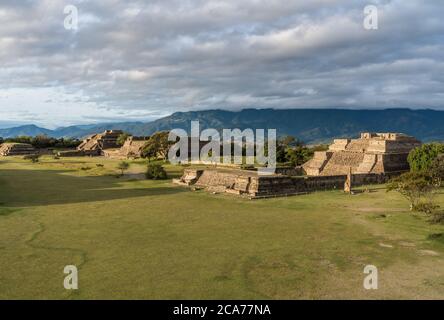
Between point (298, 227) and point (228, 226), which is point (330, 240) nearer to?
point (298, 227)

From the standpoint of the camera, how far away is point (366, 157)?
136ft

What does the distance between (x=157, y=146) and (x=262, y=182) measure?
29804 millimetres

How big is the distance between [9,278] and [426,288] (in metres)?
11.9

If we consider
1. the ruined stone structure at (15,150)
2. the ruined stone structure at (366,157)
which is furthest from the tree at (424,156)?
the ruined stone structure at (15,150)

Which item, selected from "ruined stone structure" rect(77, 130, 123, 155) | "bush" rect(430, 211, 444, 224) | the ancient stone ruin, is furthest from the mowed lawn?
"ruined stone structure" rect(77, 130, 123, 155)

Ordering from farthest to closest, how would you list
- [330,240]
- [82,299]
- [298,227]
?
1. [298,227]
2. [330,240]
3. [82,299]

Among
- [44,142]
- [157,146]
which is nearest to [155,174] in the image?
[157,146]

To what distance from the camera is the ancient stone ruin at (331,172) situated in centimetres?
3012

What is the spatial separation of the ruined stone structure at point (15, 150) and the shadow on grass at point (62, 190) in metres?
35.1

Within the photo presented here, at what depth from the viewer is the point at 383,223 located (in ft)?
66.8

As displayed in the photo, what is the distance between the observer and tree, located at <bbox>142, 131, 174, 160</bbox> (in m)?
56.0

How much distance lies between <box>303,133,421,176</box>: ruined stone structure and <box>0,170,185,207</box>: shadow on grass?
1726 cm

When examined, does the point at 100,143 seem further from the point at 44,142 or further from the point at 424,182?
the point at 424,182
